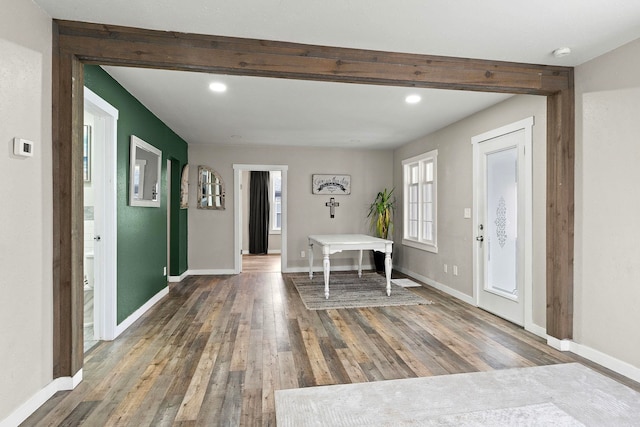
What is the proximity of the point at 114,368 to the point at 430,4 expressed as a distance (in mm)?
3172

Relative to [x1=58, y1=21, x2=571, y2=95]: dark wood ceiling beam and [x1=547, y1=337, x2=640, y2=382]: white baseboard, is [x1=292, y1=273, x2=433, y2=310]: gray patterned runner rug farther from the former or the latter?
[x1=58, y1=21, x2=571, y2=95]: dark wood ceiling beam

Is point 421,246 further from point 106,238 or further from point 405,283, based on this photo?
point 106,238

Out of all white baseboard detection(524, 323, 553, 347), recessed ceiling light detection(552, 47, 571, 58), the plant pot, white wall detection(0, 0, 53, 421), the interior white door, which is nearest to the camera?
white wall detection(0, 0, 53, 421)

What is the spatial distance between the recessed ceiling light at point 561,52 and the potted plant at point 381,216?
13.4ft

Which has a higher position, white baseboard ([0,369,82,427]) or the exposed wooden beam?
the exposed wooden beam

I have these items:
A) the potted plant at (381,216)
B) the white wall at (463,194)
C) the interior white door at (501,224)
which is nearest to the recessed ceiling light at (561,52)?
the white wall at (463,194)

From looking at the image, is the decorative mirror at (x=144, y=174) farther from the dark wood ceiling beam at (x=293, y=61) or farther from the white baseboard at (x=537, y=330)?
the white baseboard at (x=537, y=330)

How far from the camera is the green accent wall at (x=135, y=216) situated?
3266 mm

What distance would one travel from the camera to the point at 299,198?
21.9ft

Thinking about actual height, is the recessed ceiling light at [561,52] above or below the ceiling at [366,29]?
below

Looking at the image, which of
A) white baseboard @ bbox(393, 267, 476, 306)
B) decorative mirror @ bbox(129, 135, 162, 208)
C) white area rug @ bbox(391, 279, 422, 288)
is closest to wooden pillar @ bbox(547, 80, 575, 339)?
white baseboard @ bbox(393, 267, 476, 306)

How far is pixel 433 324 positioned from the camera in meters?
3.60

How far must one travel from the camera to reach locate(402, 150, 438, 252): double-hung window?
536cm

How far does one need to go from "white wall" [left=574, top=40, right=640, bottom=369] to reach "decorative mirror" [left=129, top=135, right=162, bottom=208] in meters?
3.98
